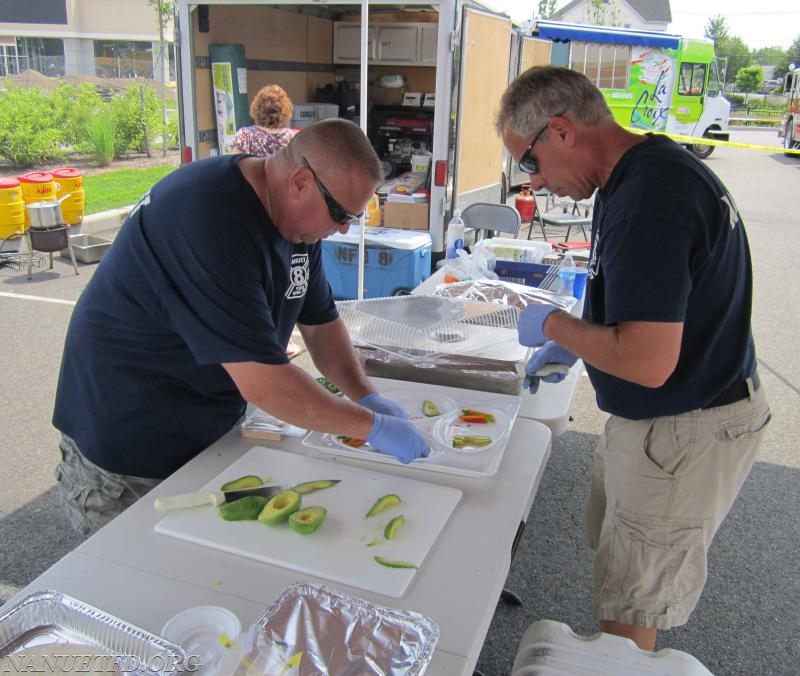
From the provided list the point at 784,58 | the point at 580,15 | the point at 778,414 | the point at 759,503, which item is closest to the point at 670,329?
the point at 759,503

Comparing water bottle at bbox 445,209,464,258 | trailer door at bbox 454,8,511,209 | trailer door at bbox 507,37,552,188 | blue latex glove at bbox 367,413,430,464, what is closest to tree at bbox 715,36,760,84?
trailer door at bbox 507,37,552,188

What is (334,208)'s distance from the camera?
1626 millimetres

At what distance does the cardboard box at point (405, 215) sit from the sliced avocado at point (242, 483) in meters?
4.58

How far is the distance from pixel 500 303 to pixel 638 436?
100 cm

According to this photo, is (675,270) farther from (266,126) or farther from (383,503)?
(266,126)

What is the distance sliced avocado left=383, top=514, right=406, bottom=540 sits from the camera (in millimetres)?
1374

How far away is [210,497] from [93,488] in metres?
0.51

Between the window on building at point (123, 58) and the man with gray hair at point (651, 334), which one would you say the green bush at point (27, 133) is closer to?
the man with gray hair at point (651, 334)

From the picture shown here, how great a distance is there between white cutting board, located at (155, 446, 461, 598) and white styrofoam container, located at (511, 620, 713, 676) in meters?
0.33

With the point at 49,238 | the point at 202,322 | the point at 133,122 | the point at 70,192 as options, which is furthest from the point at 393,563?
the point at 133,122

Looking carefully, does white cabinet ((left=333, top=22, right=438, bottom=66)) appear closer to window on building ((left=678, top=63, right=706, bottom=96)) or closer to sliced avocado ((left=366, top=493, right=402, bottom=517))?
sliced avocado ((left=366, top=493, right=402, bottom=517))

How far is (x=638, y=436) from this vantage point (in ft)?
5.72

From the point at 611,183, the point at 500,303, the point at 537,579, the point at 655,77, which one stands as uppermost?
the point at 655,77

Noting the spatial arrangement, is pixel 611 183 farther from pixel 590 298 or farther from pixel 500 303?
pixel 500 303
